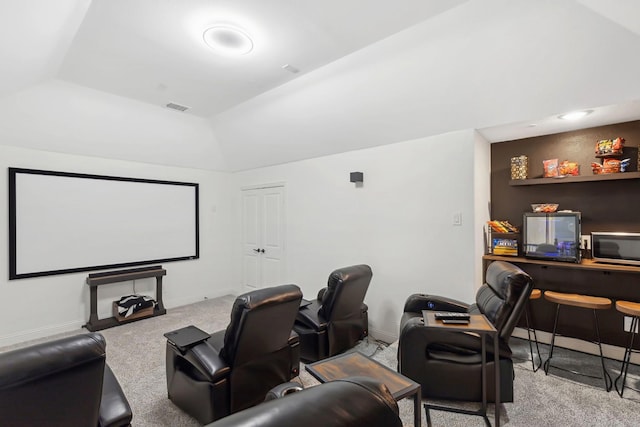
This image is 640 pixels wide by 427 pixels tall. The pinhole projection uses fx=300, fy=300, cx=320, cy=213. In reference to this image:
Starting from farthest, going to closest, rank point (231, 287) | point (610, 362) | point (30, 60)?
1. point (231, 287)
2. point (610, 362)
3. point (30, 60)

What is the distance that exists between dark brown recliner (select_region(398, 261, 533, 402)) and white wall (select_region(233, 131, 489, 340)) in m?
0.94

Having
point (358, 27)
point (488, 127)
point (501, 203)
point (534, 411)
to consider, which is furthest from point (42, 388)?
point (501, 203)

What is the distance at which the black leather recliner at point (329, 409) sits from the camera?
0.66 m

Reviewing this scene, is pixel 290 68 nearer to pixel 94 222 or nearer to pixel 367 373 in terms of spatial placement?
pixel 367 373

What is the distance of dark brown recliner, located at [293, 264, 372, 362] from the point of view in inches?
119

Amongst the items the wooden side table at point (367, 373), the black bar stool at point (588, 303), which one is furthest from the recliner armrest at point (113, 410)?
the black bar stool at point (588, 303)

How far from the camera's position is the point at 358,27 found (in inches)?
92.5

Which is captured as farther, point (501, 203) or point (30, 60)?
point (501, 203)

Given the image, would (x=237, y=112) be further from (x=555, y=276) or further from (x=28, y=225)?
(x=555, y=276)

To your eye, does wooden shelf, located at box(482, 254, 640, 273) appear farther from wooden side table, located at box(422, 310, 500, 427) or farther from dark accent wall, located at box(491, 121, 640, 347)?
wooden side table, located at box(422, 310, 500, 427)

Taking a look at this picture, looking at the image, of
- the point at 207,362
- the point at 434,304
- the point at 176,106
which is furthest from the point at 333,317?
the point at 176,106

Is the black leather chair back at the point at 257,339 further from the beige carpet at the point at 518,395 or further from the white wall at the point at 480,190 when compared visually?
the white wall at the point at 480,190

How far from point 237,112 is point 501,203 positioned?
374 cm

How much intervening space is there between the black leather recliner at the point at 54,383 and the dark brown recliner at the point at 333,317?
1.94 meters
